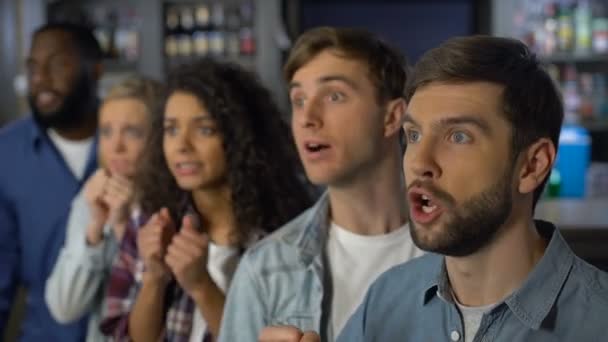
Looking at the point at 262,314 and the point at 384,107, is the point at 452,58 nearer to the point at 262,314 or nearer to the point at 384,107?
the point at 384,107

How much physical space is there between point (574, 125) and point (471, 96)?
396 centimetres

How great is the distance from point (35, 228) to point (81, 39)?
57 cm

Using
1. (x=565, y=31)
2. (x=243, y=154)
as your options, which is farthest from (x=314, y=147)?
(x=565, y=31)

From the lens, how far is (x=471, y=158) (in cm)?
107

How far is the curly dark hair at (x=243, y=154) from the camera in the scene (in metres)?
1.88

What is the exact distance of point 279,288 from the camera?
154 cm

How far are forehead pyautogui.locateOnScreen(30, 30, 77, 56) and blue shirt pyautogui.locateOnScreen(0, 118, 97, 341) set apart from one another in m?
0.26

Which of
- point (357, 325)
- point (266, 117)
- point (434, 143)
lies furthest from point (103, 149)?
point (434, 143)

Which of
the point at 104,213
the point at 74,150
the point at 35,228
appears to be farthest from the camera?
the point at 74,150

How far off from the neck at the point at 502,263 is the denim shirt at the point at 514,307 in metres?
→ 0.02

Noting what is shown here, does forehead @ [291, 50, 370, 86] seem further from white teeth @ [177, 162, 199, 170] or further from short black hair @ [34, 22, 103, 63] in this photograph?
short black hair @ [34, 22, 103, 63]

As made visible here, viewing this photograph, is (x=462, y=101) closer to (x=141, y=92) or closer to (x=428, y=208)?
(x=428, y=208)

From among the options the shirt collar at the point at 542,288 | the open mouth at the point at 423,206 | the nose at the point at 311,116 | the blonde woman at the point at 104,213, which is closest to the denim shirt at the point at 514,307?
the shirt collar at the point at 542,288

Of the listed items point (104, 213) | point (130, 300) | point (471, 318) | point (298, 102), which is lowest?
point (130, 300)
